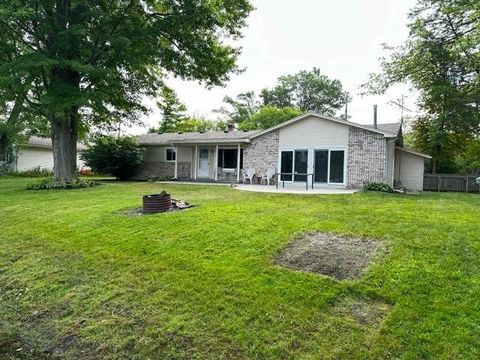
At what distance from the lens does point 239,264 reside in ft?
16.6

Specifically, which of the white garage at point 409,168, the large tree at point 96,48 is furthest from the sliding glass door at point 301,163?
the large tree at point 96,48

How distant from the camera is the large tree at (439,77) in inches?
615

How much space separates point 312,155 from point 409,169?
18.5ft

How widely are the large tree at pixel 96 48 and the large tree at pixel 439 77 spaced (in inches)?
330

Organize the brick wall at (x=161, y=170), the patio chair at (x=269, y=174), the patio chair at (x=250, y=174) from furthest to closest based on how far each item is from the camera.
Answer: the brick wall at (x=161, y=170) < the patio chair at (x=250, y=174) < the patio chair at (x=269, y=174)

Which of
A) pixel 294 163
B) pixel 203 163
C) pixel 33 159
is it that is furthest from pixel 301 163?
pixel 33 159

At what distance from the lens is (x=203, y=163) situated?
21969 mm

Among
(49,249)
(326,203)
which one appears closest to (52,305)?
(49,249)

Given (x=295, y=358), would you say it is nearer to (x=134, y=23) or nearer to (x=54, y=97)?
(x=54, y=97)

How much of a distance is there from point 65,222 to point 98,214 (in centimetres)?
→ 78

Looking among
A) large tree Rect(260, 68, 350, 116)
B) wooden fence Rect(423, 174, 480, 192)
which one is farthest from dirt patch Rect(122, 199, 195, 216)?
large tree Rect(260, 68, 350, 116)

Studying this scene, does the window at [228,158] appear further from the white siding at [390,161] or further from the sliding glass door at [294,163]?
the white siding at [390,161]

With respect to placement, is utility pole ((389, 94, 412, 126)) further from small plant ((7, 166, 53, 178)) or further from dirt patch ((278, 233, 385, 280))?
small plant ((7, 166, 53, 178))

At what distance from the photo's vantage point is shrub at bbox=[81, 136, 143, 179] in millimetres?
21688
